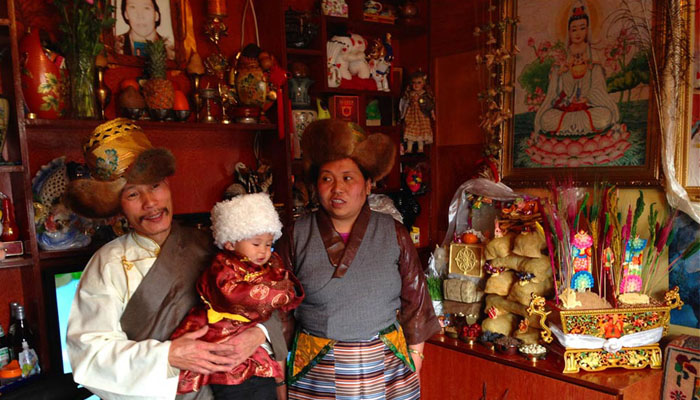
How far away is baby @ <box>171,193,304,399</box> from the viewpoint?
52.4 inches

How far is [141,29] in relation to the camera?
2.22 metres

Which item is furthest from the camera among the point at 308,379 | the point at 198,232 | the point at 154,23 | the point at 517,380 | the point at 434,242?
the point at 434,242

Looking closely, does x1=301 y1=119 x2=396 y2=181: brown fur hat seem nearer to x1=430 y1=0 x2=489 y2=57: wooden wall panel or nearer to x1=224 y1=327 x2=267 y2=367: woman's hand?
x1=224 y1=327 x2=267 y2=367: woman's hand

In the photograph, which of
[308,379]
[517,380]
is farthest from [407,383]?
[517,380]

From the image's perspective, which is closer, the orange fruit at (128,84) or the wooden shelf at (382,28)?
the orange fruit at (128,84)

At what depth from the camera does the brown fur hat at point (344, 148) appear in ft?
5.58

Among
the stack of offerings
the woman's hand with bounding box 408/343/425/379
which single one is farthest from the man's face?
the stack of offerings

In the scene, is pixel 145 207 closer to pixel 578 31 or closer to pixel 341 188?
pixel 341 188

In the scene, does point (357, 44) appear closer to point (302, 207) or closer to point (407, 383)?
point (302, 207)

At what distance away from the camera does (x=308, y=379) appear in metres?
1.69

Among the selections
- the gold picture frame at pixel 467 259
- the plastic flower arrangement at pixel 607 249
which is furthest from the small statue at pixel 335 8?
the plastic flower arrangement at pixel 607 249

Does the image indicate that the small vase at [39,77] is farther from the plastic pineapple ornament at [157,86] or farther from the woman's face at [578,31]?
the woman's face at [578,31]

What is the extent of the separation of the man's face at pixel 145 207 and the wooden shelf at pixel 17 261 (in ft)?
2.28

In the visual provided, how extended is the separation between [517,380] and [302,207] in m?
1.26
